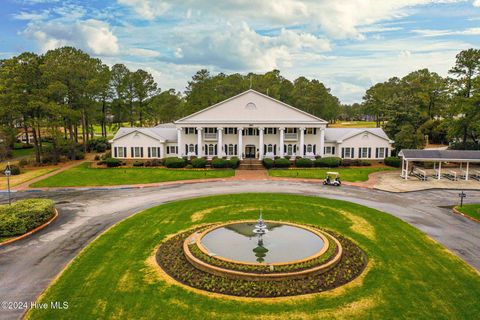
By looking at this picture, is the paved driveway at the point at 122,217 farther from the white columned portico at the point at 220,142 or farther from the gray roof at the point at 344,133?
the gray roof at the point at 344,133

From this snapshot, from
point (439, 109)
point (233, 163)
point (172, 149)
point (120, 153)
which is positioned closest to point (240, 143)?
point (233, 163)

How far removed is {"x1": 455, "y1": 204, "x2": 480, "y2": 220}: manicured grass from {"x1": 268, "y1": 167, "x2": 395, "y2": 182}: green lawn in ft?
41.2

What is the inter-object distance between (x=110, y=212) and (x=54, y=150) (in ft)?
100.0

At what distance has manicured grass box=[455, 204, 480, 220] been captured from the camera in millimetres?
24163

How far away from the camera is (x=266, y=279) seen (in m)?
14.2

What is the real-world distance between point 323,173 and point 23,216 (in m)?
31.3

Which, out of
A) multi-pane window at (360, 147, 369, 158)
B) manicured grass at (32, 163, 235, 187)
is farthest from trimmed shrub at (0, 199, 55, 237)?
multi-pane window at (360, 147, 369, 158)

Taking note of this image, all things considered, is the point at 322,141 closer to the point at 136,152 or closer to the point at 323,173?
the point at 323,173

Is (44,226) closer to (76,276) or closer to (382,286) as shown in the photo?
(76,276)

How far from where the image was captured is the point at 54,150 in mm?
50438

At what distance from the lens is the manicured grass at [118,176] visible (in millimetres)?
37594

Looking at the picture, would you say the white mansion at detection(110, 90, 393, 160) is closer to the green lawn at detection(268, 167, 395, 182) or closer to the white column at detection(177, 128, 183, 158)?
the white column at detection(177, 128, 183, 158)

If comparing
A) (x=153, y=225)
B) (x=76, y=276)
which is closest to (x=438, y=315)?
(x=76, y=276)

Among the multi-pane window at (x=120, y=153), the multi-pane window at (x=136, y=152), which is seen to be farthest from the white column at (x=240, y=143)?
the multi-pane window at (x=120, y=153)
